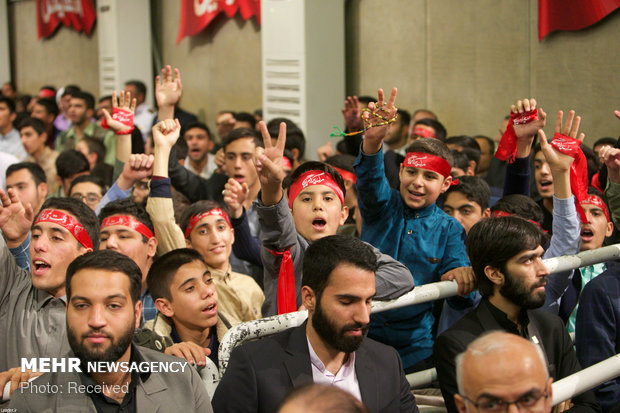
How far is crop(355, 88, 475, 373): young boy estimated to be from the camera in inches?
133

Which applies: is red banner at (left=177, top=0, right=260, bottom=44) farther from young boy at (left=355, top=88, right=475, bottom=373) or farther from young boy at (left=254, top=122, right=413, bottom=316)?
young boy at (left=254, top=122, right=413, bottom=316)

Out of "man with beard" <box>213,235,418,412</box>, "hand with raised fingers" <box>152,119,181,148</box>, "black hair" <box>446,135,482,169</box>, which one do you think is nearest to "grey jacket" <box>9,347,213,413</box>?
"man with beard" <box>213,235,418,412</box>

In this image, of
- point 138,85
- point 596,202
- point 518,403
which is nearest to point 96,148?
point 138,85

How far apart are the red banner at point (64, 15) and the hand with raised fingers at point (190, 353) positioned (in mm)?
11588

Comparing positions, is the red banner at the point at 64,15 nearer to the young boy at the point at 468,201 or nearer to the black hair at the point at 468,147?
the black hair at the point at 468,147

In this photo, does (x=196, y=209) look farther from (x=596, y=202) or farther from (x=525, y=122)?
(x=596, y=202)

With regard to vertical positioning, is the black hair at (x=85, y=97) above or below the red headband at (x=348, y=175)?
above

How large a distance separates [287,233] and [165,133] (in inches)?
73.1

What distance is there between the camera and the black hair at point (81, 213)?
3500 mm

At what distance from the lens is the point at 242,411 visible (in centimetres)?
242

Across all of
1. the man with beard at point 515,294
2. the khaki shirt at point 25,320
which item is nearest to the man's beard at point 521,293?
the man with beard at point 515,294

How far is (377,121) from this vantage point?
3547 mm

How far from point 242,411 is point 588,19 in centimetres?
501

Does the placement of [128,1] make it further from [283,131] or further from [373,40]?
[283,131]
